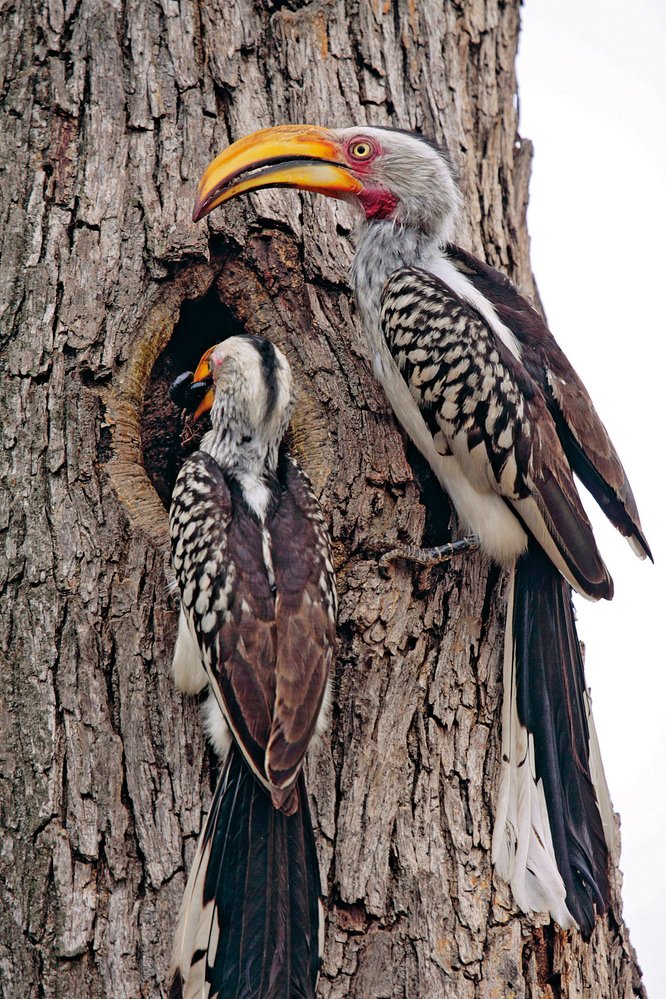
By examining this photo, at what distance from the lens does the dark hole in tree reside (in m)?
3.21

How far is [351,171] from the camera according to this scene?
330 cm

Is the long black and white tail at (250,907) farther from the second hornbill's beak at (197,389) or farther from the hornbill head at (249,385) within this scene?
the second hornbill's beak at (197,389)

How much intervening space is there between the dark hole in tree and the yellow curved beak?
11cm

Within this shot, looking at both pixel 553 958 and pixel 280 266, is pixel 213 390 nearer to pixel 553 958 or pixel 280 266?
pixel 280 266

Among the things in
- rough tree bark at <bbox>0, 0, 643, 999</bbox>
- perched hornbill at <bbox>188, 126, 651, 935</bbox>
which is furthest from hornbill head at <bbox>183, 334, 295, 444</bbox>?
perched hornbill at <bbox>188, 126, 651, 935</bbox>

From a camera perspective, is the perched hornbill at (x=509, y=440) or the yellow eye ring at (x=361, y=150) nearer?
the perched hornbill at (x=509, y=440)

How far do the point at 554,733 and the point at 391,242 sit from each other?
1724 millimetres

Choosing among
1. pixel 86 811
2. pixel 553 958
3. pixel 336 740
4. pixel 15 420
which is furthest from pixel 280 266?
pixel 553 958

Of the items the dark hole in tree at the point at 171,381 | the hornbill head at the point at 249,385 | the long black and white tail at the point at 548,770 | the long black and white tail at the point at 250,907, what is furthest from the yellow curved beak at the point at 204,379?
the long black and white tail at the point at 250,907

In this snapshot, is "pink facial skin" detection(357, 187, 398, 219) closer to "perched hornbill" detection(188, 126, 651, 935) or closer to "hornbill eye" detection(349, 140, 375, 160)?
"perched hornbill" detection(188, 126, 651, 935)

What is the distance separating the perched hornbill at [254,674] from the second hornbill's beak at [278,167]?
445mm

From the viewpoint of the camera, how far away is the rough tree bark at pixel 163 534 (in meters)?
2.52

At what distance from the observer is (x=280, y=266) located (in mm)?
3092

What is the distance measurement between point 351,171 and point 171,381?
932mm
